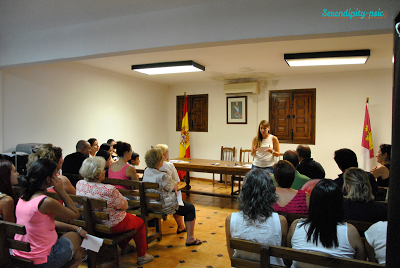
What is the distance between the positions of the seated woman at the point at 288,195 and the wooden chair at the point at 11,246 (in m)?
1.84

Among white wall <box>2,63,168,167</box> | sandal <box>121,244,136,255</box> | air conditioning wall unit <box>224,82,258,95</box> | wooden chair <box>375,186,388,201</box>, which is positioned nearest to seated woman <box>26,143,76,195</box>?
sandal <box>121,244,136,255</box>

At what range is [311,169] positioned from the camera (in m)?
3.29

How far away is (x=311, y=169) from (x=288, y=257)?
6.28 feet

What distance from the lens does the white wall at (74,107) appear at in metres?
4.42

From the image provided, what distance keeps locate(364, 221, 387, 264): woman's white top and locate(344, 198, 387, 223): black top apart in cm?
44

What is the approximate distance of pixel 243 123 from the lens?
7.31 meters

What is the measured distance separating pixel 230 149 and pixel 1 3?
5.64m

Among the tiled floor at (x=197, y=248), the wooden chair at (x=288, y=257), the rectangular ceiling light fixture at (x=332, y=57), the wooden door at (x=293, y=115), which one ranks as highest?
the rectangular ceiling light fixture at (x=332, y=57)

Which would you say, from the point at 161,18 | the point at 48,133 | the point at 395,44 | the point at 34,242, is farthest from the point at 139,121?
the point at 395,44

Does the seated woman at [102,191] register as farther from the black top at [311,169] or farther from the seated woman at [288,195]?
the black top at [311,169]

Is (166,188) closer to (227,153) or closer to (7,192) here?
(7,192)

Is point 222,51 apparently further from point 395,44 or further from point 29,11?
point 395,44

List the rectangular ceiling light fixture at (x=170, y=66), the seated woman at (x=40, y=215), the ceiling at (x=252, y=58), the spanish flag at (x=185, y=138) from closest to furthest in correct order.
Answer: the seated woman at (x=40, y=215) → the ceiling at (x=252, y=58) → the rectangular ceiling light fixture at (x=170, y=66) → the spanish flag at (x=185, y=138)

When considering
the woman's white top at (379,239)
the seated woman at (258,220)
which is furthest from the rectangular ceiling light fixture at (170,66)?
the woman's white top at (379,239)
